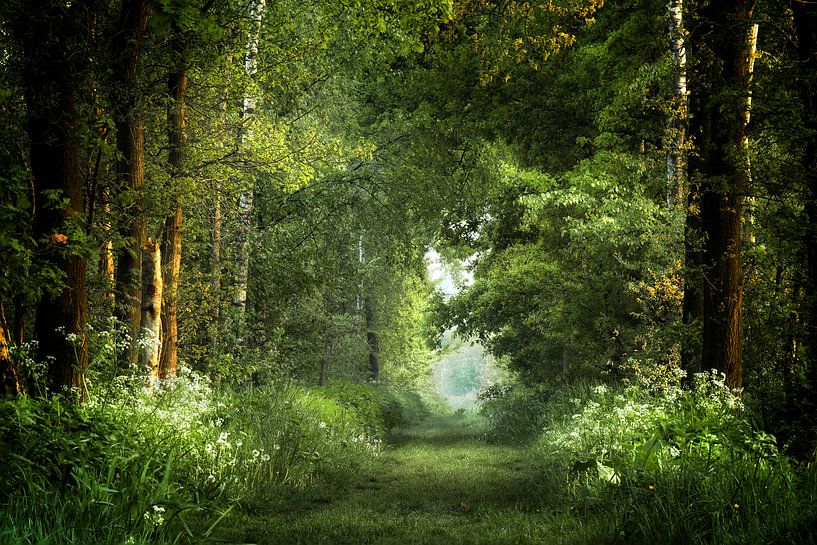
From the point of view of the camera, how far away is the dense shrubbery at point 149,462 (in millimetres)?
4547

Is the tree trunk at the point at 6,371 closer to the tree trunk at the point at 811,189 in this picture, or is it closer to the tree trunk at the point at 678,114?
the tree trunk at the point at 811,189

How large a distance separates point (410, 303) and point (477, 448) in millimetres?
24262

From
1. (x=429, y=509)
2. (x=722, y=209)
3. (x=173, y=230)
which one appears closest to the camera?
(x=429, y=509)

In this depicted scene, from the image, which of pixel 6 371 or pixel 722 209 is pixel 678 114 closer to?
pixel 722 209

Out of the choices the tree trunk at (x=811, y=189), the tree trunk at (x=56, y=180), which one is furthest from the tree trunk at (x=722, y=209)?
the tree trunk at (x=56, y=180)

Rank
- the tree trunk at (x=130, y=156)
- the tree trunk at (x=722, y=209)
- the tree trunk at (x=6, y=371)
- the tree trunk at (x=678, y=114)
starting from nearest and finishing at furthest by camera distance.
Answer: the tree trunk at (x=6, y=371)
the tree trunk at (x=130, y=156)
the tree trunk at (x=722, y=209)
the tree trunk at (x=678, y=114)

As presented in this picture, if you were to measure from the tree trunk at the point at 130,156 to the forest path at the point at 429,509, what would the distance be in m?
3.64

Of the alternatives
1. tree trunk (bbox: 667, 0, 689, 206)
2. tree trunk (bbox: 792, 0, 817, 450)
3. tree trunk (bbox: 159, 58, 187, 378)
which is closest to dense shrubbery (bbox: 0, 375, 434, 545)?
tree trunk (bbox: 159, 58, 187, 378)

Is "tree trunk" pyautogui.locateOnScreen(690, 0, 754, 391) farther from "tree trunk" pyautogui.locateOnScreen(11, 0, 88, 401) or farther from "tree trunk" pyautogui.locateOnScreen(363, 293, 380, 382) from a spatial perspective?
"tree trunk" pyautogui.locateOnScreen(363, 293, 380, 382)

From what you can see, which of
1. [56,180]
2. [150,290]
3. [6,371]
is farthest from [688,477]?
[150,290]

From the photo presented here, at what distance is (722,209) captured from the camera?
8.72 metres

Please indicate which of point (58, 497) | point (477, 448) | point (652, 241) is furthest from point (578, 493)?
point (477, 448)

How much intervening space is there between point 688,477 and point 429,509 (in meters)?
3.43

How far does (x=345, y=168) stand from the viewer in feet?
60.8
